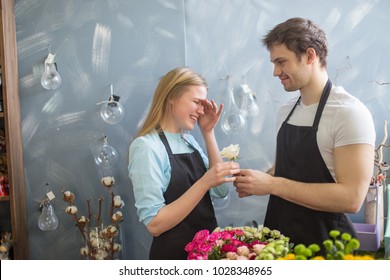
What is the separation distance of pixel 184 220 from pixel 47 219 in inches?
33.6

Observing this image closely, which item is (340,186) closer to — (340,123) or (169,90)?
(340,123)

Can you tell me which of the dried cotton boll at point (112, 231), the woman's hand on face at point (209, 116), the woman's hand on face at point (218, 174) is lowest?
the dried cotton boll at point (112, 231)

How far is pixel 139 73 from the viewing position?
2.47 metres

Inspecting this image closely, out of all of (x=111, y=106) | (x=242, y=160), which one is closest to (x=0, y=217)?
(x=111, y=106)

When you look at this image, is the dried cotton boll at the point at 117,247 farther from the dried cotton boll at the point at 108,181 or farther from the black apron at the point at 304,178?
the black apron at the point at 304,178

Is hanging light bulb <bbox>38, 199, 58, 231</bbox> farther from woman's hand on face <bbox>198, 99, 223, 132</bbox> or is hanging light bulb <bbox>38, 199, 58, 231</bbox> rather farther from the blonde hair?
woman's hand on face <bbox>198, 99, 223, 132</bbox>

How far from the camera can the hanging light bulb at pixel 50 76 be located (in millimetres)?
2453

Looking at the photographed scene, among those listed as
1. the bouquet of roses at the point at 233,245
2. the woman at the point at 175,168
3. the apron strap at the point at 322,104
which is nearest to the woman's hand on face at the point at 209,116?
the woman at the point at 175,168

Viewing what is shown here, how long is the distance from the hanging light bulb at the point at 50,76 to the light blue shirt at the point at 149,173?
72 cm

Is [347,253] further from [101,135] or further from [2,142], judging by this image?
[2,142]

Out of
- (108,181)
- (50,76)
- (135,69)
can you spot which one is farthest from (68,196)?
(135,69)

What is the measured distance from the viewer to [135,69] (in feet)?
8.12

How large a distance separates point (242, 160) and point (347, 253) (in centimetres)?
135
